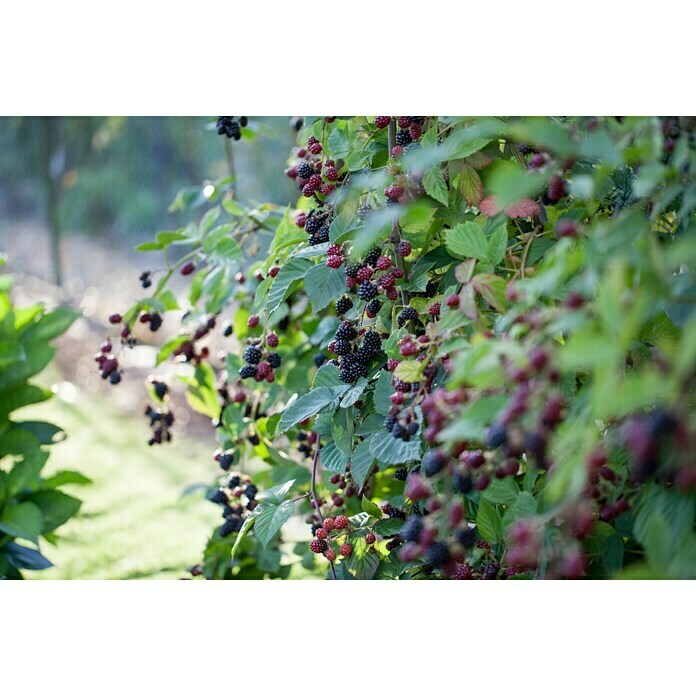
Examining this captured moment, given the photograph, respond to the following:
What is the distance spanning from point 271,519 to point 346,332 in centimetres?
27

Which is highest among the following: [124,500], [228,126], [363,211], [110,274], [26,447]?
[228,126]

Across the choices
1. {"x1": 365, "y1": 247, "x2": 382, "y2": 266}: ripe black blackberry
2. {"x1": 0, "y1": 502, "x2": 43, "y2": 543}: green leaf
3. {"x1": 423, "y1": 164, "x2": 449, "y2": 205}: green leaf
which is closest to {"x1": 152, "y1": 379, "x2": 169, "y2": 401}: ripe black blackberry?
{"x1": 0, "y1": 502, "x2": 43, "y2": 543}: green leaf

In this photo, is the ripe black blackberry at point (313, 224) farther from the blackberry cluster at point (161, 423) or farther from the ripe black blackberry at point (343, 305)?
the blackberry cluster at point (161, 423)

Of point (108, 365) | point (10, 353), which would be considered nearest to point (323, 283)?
point (108, 365)

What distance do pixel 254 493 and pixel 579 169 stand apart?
741 millimetres

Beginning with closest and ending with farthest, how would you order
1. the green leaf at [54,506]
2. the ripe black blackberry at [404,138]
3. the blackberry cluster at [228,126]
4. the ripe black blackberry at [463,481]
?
the ripe black blackberry at [463,481] → the ripe black blackberry at [404,138] → the blackberry cluster at [228,126] → the green leaf at [54,506]

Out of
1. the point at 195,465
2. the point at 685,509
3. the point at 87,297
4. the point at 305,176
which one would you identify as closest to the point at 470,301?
the point at 685,509

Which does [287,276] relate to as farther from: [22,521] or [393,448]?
[22,521]

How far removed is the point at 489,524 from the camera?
959 mm

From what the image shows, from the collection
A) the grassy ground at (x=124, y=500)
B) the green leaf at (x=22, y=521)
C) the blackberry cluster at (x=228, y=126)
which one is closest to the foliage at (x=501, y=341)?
the blackberry cluster at (x=228, y=126)

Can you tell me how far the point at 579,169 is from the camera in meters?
0.99

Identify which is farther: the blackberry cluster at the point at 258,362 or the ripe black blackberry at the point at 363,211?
the blackberry cluster at the point at 258,362

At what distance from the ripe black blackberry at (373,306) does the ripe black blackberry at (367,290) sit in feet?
0.04

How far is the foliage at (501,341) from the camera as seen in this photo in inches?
23.5
